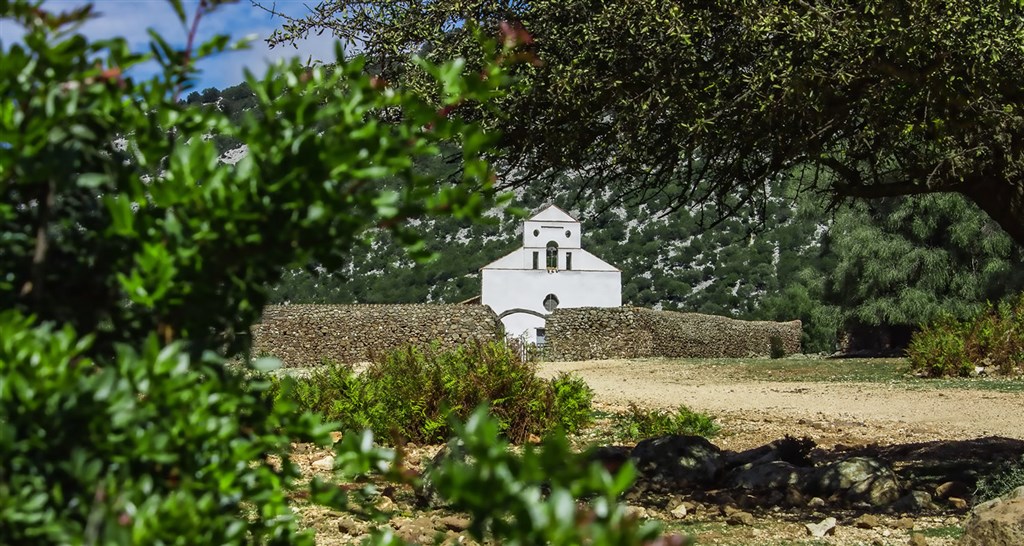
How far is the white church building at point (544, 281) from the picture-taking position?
5416 centimetres

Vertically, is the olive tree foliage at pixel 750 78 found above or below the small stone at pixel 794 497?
above

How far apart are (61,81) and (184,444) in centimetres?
75

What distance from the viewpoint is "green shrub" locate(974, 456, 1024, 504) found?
7.73 m

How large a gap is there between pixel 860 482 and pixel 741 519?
4.92 feet

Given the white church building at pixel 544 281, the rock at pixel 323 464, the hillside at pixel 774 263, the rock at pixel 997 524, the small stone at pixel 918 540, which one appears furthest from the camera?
the white church building at pixel 544 281

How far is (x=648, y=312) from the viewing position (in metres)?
38.0

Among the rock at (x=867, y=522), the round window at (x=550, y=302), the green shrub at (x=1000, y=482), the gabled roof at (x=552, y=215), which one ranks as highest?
the gabled roof at (x=552, y=215)

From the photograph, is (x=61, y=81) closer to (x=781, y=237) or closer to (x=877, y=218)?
(x=877, y=218)

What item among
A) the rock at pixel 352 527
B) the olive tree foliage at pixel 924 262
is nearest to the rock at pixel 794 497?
the rock at pixel 352 527

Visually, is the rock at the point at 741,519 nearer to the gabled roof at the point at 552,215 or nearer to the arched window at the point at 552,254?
the gabled roof at the point at 552,215

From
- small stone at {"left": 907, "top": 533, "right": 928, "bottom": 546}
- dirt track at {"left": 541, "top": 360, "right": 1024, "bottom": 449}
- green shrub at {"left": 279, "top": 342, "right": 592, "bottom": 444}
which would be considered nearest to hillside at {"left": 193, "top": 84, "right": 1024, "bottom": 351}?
dirt track at {"left": 541, "top": 360, "right": 1024, "bottom": 449}

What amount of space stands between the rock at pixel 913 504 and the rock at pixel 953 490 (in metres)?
0.41

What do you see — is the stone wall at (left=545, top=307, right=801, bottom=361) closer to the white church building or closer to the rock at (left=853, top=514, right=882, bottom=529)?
the white church building

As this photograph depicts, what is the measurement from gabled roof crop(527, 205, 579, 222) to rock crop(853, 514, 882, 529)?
45229mm
